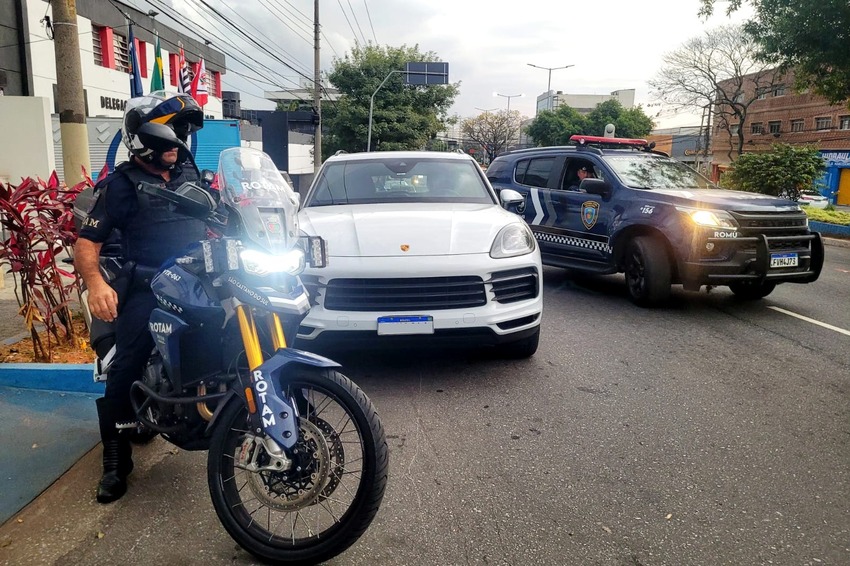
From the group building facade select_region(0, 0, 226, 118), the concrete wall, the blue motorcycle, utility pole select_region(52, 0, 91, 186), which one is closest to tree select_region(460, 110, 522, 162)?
building facade select_region(0, 0, 226, 118)

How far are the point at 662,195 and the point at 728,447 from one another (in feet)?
13.0

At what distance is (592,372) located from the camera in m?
4.98

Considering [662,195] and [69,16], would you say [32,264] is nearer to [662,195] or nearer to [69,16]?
[69,16]

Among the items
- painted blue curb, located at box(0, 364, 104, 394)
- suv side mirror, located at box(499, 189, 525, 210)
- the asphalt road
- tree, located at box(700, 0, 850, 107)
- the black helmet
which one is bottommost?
the asphalt road

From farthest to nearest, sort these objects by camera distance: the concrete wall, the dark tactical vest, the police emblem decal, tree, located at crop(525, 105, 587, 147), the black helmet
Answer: tree, located at crop(525, 105, 587, 147)
the concrete wall
the police emblem decal
the dark tactical vest
the black helmet

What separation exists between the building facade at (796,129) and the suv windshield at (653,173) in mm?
30793

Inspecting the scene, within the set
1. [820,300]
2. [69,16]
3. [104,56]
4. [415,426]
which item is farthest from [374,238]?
[104,56]

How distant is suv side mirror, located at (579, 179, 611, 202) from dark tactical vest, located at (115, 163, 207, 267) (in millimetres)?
5535

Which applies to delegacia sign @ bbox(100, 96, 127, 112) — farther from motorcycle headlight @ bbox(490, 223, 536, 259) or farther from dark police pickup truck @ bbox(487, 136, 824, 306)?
motorcycle headlight @ bbox(490, 223, 536, 259)

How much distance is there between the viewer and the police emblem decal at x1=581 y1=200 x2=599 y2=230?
25.7ft

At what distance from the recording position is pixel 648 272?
6.95m

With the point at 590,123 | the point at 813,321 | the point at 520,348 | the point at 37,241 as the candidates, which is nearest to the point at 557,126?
the point at 590,123

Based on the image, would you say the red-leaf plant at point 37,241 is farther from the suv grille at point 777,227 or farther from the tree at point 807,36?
the tree at point 807,36

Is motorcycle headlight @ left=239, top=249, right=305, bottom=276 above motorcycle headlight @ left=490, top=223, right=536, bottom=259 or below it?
above
